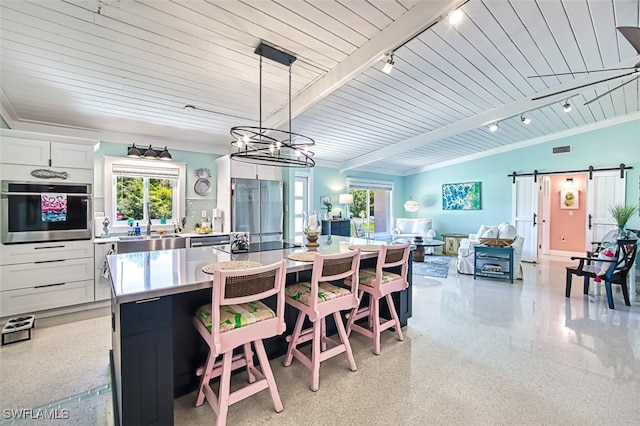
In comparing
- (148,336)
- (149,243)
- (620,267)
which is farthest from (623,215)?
(149,243)

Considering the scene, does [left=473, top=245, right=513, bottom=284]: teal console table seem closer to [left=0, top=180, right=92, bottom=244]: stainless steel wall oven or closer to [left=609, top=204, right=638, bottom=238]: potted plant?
[left=609, top=204, right=638, bottom=238]: potted plant

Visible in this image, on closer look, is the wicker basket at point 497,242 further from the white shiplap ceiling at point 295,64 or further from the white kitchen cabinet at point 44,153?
the white kitchen cabinet at point 44,153

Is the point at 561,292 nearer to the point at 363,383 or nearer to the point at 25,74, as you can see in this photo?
the point at 363,383

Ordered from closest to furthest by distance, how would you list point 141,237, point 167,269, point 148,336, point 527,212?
point 148,336 < point 167,269 < point 141,237 < point 527,212

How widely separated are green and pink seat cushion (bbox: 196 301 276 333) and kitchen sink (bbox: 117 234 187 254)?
8.05 feet

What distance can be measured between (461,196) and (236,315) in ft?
24.8

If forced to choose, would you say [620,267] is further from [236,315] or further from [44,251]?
[44,251]

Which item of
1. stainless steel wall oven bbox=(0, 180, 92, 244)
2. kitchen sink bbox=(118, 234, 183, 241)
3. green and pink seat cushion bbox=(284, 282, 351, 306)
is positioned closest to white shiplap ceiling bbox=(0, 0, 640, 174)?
stainless steel wall oven bbox=(0, 180, 92, 244)

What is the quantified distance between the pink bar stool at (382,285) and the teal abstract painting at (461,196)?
19.0 ft

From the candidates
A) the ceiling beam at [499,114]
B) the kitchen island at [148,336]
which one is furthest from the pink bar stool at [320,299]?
the ceiling beam at [499,114]

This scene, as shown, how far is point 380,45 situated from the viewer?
97.3 inches

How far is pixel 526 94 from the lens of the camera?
400cm

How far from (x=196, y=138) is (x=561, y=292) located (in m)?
6.20

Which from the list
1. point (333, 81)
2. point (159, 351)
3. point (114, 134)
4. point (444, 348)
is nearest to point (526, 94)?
point (333, 81)
